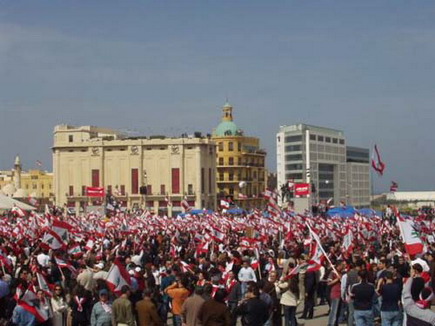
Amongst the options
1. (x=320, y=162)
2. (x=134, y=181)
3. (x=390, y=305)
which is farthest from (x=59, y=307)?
(x=320, y=162)

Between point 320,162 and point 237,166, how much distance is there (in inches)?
1292

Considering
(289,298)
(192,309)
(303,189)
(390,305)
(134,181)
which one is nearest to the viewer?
(192,309)

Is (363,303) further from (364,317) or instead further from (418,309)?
(418,309)

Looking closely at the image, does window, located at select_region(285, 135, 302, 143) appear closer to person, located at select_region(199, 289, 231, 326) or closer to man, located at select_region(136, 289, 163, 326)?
man, located at select_region(136, 289, 163, 326)

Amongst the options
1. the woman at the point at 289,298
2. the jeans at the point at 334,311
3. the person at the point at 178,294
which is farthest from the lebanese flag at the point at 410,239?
the person at the point at 178,294

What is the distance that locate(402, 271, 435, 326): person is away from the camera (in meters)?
10.9

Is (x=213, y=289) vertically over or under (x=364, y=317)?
over

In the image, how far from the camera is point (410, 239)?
16453mm

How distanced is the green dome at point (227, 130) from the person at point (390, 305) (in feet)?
384

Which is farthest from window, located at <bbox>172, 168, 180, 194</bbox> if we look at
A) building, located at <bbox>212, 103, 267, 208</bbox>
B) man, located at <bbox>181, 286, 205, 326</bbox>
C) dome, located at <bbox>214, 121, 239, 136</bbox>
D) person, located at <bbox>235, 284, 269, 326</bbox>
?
man, located at <bbox>181, 286, 205, 326</bbox>

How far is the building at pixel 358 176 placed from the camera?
170 meters

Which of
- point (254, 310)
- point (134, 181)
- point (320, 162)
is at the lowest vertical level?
point (254, 310)

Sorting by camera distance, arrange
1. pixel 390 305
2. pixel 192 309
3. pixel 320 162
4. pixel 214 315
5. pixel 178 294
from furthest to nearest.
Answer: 1. pixel 320 162
2. pixel 178 294
3. pixel 390 305
4. pixel 192 309
5. pixel 214 315

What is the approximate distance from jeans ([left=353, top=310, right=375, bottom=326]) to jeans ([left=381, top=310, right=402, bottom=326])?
19 cm
